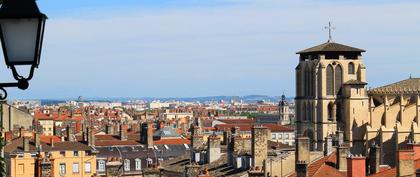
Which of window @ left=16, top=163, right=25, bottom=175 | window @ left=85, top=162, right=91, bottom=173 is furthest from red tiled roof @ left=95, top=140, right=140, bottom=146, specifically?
window @ left=16, top=163, right=25, bottom=175

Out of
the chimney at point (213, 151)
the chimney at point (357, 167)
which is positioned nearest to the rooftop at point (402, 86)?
the chimney at point (213, 151)

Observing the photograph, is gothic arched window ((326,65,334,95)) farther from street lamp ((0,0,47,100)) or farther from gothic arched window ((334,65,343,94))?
street lamp ((0,0,47,100))

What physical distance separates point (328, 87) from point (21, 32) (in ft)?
253

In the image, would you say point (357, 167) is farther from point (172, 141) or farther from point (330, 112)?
point (330, 112)

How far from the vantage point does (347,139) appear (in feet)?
246

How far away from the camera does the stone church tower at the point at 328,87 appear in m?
79.1

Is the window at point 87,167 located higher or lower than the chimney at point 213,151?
lower

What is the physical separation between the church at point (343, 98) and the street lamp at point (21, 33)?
6756cm

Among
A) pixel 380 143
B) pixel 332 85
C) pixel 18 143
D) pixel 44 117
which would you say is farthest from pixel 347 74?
pixel 44 117

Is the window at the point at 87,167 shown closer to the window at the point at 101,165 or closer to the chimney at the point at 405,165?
the window at the point at 101,165

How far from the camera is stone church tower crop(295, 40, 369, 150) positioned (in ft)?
260

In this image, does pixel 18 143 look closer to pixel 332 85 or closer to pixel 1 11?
pixel 332 85

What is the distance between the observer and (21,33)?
17.4 feet

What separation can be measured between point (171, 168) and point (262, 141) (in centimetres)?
857
